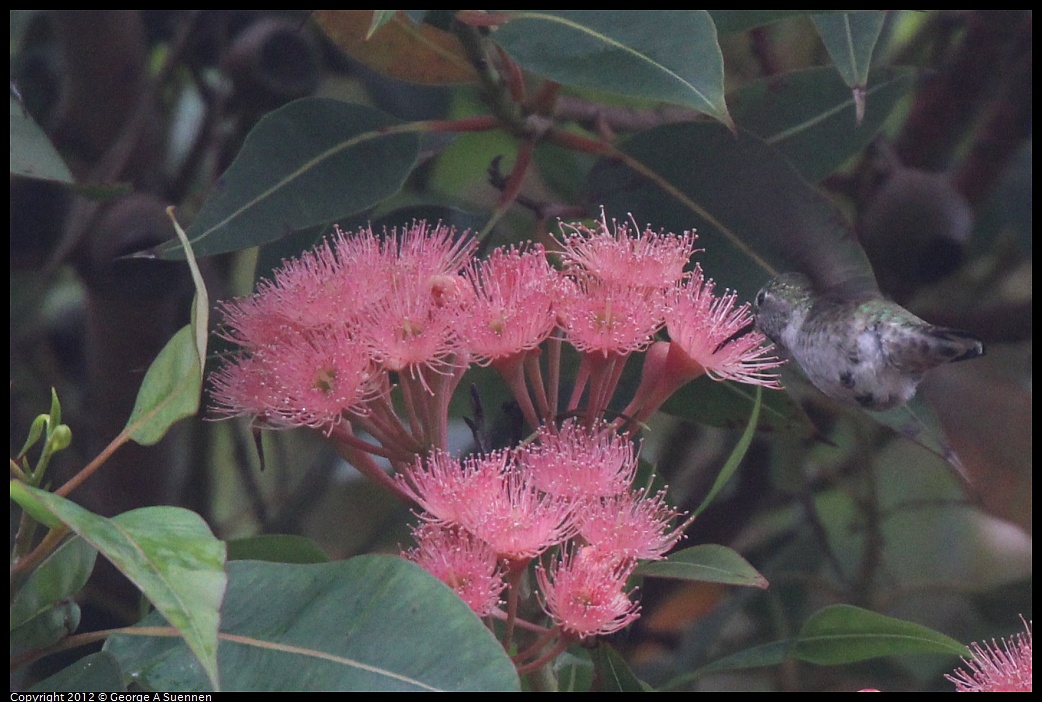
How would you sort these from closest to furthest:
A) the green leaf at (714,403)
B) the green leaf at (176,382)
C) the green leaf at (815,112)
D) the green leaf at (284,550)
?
the green leaf at (176,382) < the green leaf at (284,550) < the green leaf at (714,403) < the green leaf at (815,112)

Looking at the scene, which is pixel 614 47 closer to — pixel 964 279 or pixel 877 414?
pixel 877 414

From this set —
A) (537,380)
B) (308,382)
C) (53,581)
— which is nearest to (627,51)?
(537,380)

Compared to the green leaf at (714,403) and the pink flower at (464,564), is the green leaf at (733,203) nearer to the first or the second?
the green leaf at (714,403)

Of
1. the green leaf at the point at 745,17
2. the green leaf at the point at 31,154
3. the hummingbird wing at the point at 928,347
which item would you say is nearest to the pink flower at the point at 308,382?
the green leaf at the point at 31,154

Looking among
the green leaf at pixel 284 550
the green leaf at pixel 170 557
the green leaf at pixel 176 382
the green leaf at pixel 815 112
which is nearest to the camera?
the green leaf at pixel 170 557

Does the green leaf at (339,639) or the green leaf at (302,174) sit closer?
the green leaf at (339,639)

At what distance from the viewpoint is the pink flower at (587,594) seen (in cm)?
73

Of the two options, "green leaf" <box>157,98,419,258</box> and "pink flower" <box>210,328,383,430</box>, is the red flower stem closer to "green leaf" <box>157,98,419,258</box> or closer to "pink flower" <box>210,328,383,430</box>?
"pink flower" <box>210,328,383,430</box>

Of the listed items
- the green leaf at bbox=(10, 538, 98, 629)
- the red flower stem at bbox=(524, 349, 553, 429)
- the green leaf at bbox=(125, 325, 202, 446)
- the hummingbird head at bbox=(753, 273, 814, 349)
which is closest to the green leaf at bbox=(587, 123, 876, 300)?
the hummingbird head at bbox=(753, 273, 814, 349)

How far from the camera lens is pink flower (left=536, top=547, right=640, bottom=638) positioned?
730 mm

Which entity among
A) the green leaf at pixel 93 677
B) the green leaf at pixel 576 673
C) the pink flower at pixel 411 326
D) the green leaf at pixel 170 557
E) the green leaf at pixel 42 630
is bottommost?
the green leaf at pixel 576 673

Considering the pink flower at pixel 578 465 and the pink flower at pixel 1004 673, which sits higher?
the pink flower at pixel 578 465

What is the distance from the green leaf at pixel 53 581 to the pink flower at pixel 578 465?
34cm

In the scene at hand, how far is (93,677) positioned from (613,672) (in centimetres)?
39
